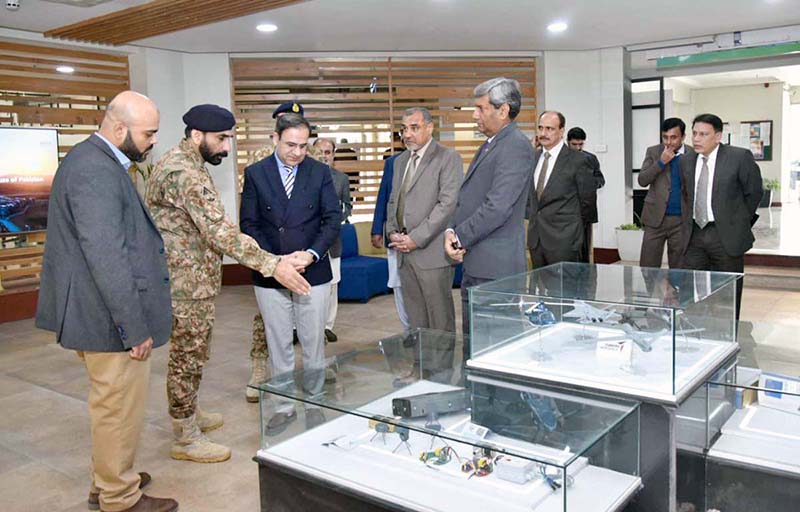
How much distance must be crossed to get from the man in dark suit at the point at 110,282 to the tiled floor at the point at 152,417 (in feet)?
1.47

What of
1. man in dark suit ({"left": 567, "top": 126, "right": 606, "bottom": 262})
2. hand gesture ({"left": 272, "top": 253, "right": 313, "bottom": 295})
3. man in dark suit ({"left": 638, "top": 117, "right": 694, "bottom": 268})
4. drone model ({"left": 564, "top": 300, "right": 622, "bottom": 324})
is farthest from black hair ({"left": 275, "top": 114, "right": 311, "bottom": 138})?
man in dark suit ({"left": 567, "top": 126, "right": 606, "bottom": 262})

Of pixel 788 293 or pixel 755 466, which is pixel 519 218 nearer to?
pixel 755 466

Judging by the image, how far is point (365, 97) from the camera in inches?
354

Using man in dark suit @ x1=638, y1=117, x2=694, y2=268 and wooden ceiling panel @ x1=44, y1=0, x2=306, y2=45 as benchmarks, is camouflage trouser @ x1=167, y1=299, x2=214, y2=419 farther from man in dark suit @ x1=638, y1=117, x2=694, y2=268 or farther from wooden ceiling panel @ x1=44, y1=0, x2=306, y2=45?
man in dark suit @ x1=638, y1=117, x2=694, y2=268

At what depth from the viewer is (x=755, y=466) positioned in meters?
2.18

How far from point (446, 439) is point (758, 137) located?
473 inches

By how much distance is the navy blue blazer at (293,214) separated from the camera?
349 centimetres

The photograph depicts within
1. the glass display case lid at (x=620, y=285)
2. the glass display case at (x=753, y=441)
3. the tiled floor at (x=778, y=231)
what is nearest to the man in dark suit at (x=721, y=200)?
the glass display case lid at (x=620, y=285)

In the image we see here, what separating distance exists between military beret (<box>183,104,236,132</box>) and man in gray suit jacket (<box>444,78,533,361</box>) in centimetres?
118

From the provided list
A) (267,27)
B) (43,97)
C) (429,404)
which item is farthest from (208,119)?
(43,97)

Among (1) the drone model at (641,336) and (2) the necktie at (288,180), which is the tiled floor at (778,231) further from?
(1) the drone model at (641,336)

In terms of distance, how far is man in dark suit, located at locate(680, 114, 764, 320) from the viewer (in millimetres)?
4320

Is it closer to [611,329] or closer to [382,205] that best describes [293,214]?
[382,205]

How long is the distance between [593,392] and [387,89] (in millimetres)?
7416
